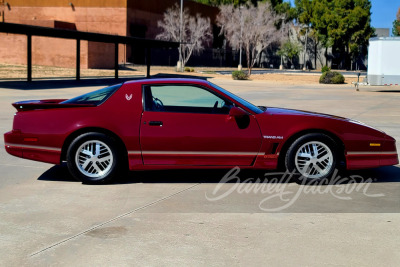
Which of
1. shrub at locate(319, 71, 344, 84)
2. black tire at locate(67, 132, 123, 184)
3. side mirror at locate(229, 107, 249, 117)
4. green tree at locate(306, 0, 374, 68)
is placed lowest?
black tire at locate(67, 132, 123, 184)

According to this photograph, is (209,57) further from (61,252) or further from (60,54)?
(61,252)

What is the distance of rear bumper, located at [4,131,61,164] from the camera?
24.1 feet

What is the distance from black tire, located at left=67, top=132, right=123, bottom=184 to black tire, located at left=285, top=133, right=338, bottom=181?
7.53ft

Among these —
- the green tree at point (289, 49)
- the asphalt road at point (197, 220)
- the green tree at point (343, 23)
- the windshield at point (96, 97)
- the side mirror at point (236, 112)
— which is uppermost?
the green tree at point (343, 23)

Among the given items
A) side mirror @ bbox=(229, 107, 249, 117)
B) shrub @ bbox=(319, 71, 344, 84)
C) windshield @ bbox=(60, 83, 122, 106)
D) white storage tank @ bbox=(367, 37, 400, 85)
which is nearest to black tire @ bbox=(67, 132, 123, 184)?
windshield @ bbox=(60, 83, 122, 106)

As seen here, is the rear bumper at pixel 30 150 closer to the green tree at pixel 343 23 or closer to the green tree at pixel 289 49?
the green tree at pixel 289 49

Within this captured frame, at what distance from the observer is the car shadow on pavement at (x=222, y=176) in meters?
7.73

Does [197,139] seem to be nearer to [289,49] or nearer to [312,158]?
[312,158]

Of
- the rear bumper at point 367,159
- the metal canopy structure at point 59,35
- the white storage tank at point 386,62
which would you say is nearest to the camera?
the rear bumper at point 367,159

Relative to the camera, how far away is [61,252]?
471cm

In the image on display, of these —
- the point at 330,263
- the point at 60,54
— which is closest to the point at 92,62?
the point at 60,54

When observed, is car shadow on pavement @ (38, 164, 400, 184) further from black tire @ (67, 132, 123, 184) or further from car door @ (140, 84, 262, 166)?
car door @ (140, 84, 262, 166)

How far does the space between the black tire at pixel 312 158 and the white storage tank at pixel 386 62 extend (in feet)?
78.9

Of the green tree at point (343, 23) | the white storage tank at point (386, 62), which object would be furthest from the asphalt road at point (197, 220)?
the green tree at point (343, 23)
